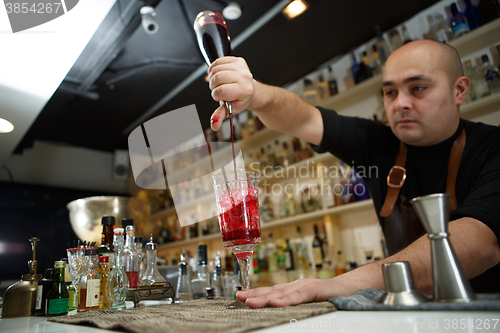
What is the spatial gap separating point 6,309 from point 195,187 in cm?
281

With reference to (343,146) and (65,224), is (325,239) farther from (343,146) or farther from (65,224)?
(65,224)

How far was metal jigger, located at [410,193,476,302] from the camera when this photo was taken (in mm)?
425

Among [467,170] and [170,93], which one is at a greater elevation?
[170,93]

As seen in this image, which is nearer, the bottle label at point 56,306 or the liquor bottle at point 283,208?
the bottle label at point 56,306

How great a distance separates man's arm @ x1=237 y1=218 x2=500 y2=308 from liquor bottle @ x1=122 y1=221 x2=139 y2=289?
0.66 metres

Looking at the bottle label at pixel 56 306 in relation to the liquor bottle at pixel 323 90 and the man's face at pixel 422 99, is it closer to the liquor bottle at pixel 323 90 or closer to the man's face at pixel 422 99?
the man's face at pixel 422 99

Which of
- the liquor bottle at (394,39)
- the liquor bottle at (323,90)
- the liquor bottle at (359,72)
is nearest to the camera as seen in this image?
the liquor bottle at (394,39)

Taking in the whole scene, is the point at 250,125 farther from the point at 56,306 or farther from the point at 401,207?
the point at 56,306

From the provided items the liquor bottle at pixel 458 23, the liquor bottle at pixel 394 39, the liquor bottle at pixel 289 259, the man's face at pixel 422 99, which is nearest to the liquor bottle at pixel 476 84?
the liquor bottle at pixel 458 23

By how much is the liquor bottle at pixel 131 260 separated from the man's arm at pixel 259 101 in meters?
0.63

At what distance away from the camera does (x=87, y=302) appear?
37.5 inches

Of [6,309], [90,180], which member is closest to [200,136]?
[6,309]

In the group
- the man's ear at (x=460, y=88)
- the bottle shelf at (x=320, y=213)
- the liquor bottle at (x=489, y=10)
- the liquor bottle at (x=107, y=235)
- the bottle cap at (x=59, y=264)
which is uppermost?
the liquor bottle at (x=489, y=10)

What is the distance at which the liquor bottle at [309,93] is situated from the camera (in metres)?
2.79
